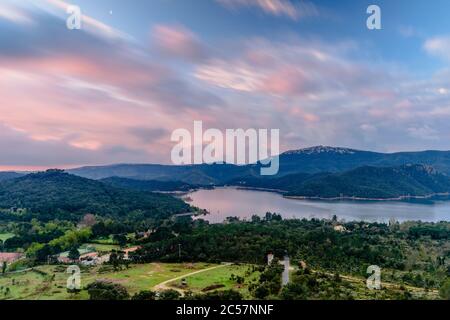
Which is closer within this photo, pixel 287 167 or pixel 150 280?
pixel 150 280

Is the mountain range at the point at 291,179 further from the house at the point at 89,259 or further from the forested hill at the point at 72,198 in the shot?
the house at the point at 89,259

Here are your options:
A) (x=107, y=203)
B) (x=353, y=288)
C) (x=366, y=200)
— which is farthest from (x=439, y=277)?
(x=366, y=200)

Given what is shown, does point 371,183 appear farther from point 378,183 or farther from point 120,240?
point 120,240

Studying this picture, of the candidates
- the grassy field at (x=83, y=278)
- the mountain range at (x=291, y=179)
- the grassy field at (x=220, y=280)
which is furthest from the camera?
the mountain range at (x=291, y=179)

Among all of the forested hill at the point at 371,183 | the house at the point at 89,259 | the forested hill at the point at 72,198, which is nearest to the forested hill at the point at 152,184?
the forested hill at the point at 72,198

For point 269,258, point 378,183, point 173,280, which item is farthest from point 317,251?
point 378,183
